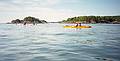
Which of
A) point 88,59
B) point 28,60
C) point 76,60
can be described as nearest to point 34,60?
point 28,60

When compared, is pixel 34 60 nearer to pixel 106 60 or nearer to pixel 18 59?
pixel 18 59

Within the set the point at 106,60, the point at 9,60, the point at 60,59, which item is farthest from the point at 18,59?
the point at 106,60

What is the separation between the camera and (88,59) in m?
15.0

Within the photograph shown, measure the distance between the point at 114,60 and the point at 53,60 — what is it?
5.12 metres

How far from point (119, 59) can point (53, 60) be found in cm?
567

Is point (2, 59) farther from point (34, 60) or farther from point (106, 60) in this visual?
point (106, 60)

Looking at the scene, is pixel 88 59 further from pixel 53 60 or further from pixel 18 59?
pixel 18 59

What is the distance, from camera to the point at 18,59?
48.5 ft

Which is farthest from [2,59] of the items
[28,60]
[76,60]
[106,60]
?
[106,60]

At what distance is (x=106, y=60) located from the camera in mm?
14719

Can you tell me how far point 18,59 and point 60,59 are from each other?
141 inches

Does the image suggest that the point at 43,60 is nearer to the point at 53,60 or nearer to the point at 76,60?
the point at 53,60

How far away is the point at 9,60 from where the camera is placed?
14.5m

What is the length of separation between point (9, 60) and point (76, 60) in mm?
5624
